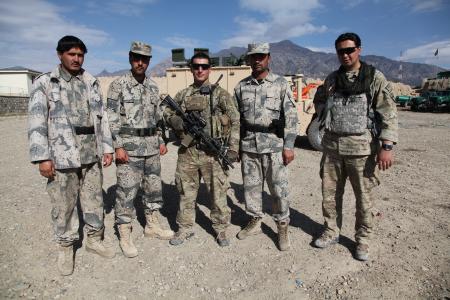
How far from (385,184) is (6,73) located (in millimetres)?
41664

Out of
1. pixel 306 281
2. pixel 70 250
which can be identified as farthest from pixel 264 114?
pixel 70 250

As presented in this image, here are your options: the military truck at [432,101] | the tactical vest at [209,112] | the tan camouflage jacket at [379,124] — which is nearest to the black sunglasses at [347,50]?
the tan camouflage jacket at [379,124]

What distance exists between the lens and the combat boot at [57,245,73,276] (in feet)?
9.81

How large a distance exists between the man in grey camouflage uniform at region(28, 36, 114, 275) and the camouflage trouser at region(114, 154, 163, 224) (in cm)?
22

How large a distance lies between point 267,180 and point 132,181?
58.6 inches

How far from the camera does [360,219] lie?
10.6 feet

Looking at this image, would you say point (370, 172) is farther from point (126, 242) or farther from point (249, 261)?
point (126, 242)

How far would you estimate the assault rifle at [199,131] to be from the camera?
3289 mm

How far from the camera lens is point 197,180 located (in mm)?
3482

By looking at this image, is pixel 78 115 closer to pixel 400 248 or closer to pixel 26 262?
pixel 26 262

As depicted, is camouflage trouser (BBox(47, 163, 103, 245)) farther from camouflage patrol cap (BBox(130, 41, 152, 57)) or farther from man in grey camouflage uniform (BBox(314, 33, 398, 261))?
man in grey camouflage uniform (BBox(314, 33, 398, 261))

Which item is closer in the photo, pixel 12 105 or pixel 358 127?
pixel 358 127

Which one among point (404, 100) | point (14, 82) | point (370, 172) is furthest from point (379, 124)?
point (14, 82)

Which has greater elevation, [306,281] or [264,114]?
[264,114]
